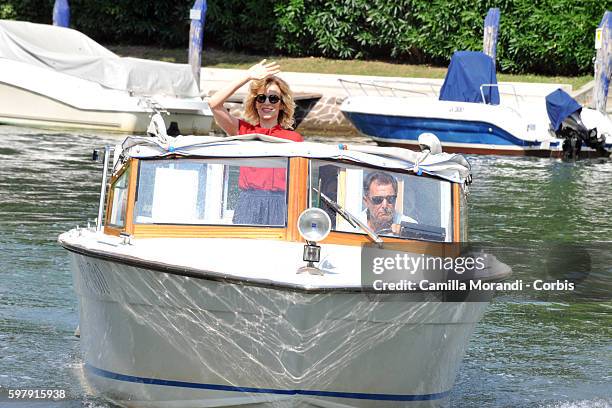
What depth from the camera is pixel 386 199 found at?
25.8ft

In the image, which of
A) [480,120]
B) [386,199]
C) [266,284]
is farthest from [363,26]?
[266,284]

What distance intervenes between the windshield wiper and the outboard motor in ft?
55.7

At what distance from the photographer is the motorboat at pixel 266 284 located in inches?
277

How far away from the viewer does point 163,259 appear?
7238mm

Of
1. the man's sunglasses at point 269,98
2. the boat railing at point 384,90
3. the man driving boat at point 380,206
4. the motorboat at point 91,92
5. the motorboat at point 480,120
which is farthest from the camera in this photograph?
the boat railing at point 384,90

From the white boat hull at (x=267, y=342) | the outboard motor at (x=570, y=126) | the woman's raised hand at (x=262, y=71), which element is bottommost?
the white boat hull at (x=267, y=342)

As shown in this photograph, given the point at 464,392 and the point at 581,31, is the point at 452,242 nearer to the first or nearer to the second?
the point at 464,392

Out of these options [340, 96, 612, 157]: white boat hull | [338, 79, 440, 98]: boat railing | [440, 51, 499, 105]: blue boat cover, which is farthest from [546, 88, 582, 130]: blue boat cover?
[338, 79, 440, 98]: boat railing

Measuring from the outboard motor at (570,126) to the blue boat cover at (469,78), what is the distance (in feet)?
6.20

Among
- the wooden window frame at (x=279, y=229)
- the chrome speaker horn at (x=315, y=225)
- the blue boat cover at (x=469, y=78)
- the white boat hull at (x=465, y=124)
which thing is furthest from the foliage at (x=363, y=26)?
the chrome speaker horn at (x=315, y=225)

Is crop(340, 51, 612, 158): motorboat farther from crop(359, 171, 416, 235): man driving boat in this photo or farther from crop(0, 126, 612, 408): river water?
crop(359, 171, 416, 235): man driving boat

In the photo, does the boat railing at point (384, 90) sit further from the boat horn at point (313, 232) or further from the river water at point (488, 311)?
the boat horn at point (313, 232)

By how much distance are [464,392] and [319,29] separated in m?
26.2

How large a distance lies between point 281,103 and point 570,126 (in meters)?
16.8
